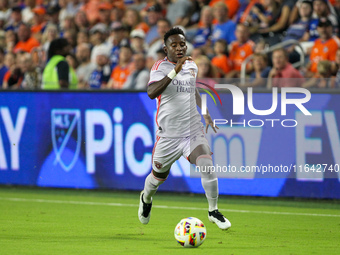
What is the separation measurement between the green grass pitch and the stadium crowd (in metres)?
1.93

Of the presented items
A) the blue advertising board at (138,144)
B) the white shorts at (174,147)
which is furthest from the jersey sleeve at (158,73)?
the blue advertising board at (138,144)

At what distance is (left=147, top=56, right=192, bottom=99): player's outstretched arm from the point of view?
6957 mm

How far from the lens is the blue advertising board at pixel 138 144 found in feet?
33.1

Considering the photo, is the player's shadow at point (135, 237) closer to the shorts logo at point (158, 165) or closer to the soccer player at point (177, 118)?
the soccer player at point (177, 118)

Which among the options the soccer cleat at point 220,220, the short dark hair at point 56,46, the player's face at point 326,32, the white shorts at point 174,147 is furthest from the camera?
the short dark hair at point 56,46

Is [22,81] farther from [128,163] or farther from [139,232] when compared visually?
[139,232]

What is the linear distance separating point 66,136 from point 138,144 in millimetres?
1417

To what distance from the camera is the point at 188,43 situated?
544 inches

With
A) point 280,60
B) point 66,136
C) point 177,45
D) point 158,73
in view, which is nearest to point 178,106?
point 158,73

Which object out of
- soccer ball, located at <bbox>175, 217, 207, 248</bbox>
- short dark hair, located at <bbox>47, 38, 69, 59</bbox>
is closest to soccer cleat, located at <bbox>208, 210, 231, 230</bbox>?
soccer ball, located at <bbox>175, 217, 207, 248</bbox>

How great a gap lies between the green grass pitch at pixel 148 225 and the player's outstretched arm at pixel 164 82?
5.19ft

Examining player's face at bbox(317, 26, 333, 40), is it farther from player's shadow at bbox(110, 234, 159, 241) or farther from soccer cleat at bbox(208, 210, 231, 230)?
player's shadow at bbox(110, 234, 159, 241)

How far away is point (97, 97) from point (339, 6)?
208 inches

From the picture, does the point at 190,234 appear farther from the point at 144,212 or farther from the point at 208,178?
the point at 144,212
